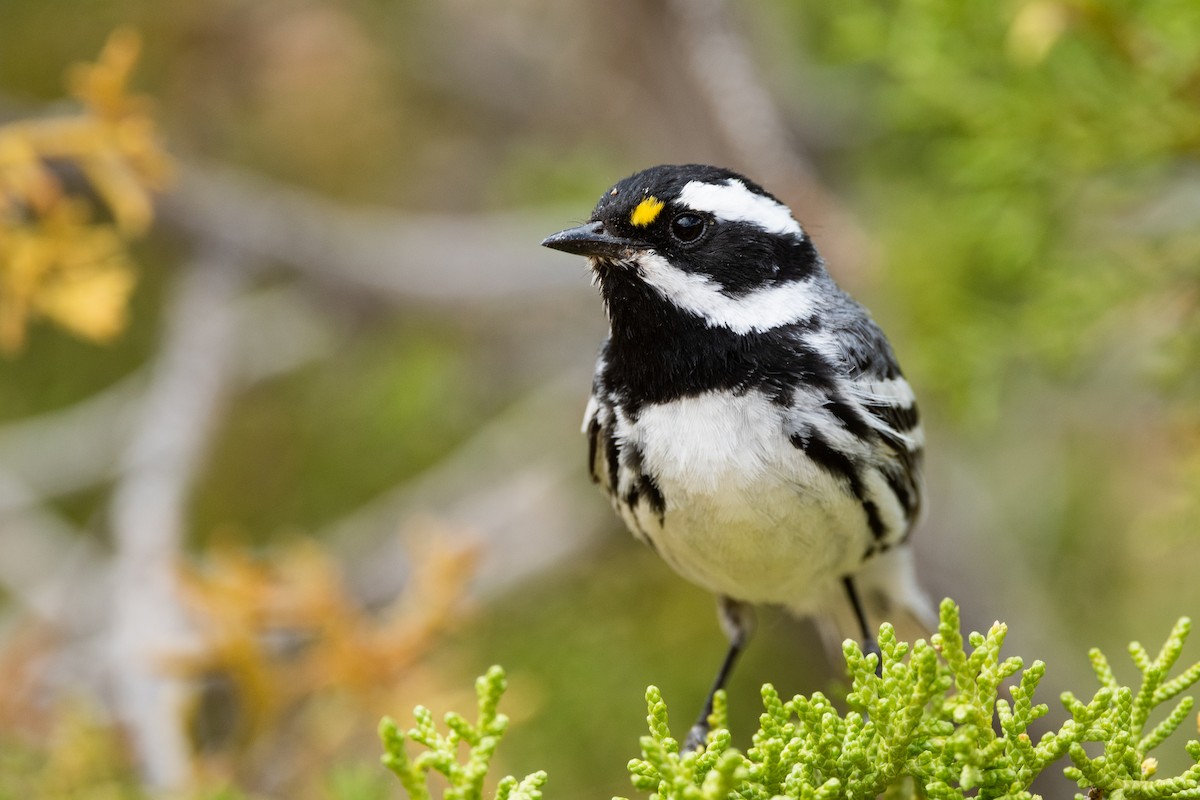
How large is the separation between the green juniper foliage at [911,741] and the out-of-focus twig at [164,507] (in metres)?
1.33

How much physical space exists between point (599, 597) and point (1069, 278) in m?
2.17

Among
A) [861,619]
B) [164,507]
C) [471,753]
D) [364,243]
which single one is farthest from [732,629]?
[364,243]

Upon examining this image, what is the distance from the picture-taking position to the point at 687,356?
82.5 inches

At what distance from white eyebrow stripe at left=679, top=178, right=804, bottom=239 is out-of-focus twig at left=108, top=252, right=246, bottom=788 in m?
1.59

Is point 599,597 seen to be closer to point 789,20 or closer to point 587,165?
point 587,165

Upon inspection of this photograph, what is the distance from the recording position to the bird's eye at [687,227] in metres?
2.20

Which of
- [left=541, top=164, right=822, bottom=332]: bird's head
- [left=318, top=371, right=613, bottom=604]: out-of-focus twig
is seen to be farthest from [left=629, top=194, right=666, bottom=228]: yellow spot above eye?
[left=318, top=371, right=613, bottom=604]: out-of-focus twig

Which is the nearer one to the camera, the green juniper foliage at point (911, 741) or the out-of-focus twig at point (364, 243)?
the green juniper foliage at point (911, 741)

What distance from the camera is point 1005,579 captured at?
14.6 ft

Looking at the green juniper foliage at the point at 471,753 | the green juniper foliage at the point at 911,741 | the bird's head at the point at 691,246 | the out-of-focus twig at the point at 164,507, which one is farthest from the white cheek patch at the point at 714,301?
the out-of-focus twig at the point at 164,507

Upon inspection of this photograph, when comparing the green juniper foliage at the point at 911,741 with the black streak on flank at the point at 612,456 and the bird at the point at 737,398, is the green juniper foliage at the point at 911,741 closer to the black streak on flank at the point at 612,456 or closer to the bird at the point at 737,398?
the bird at the point at 737,398

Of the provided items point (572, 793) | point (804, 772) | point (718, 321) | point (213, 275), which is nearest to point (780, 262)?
point (718, 321)

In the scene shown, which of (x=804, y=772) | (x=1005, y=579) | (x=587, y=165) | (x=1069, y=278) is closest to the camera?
(x=804, y=772)

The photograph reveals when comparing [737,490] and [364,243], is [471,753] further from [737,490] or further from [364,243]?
[364,243]
